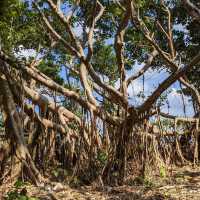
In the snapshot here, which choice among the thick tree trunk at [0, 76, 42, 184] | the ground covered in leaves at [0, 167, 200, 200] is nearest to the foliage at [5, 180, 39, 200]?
the ground covered in leaves at [0, 167, 200, 200]

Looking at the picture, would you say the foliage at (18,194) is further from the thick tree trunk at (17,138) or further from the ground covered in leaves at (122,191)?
the thick tree trunk at (17,138)

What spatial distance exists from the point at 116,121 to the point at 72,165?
94 cm

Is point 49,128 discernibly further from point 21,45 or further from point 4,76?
point 21,45

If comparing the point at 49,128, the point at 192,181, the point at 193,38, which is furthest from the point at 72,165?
the point at 193,38

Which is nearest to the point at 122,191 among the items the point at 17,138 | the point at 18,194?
the point at 18,194

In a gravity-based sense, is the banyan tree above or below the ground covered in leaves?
above

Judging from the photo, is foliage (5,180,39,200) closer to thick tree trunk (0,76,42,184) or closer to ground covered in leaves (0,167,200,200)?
ground covered in leaves (0,167,200,200)

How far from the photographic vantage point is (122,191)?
265 inches

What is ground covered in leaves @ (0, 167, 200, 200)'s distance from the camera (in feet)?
20.6

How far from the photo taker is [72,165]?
8227 mm

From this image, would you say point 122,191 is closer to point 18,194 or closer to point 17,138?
point 18,194

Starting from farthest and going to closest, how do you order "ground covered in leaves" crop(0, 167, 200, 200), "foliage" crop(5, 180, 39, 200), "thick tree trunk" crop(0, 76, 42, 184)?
"thick tree trunk" crop(0, 76, 42, 184)
"ground covered in leaves" crop(0, 167, 200, 200)
"foliage" crop(5, 180, 39, 200)

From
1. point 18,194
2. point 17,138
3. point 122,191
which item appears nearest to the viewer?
point 18,194

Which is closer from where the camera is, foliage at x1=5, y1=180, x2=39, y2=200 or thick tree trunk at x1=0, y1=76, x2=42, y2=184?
foliage at x1=5, y1=180, x2=39, y2=200
